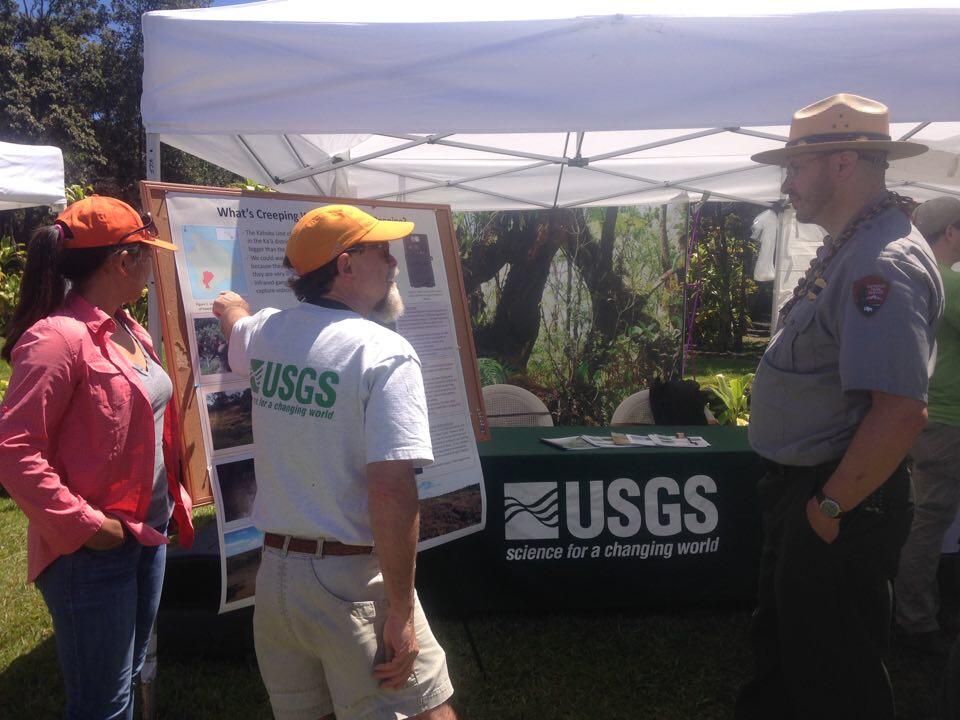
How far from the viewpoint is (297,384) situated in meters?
1.38

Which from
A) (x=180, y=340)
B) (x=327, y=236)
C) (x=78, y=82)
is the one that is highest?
(x=78, y=82)

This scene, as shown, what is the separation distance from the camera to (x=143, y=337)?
195 cm

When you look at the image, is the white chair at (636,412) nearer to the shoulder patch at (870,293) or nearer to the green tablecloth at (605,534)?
the green tablecloth at (605,534)

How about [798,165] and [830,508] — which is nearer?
[830,508]

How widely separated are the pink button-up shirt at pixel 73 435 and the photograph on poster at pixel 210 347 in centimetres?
30

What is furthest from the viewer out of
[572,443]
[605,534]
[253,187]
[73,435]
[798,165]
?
[253,187]

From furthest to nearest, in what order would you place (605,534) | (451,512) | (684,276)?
(684,276) → (605,534) → (451,512)

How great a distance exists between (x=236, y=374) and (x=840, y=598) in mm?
1621

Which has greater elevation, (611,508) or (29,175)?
(29,175)

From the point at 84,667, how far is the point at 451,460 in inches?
43.8

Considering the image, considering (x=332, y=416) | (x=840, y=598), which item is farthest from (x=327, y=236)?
(x=840, y=598)

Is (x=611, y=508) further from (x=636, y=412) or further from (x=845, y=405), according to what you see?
(x=636, y=412)

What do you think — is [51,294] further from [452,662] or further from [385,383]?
[452,662]

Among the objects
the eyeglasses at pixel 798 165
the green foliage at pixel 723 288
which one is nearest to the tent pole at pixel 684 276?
the eyeglasses at pixel 798 165
